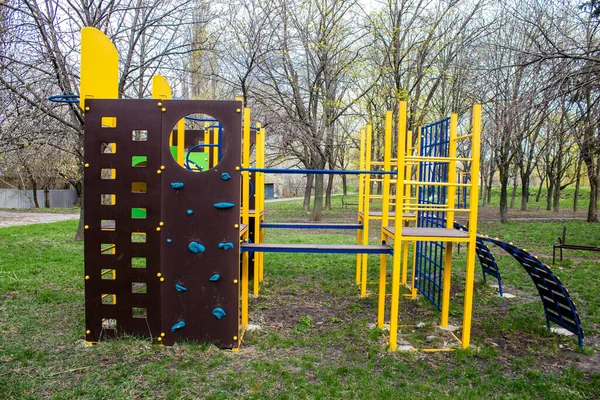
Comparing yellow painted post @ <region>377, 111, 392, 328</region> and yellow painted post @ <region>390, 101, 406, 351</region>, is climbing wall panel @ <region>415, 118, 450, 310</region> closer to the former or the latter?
yellow painted post @ <region>377, 111, 392, 328</region>

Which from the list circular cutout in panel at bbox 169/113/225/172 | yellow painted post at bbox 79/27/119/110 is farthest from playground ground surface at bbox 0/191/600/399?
yellow painted post at bbox 79/27/119/110

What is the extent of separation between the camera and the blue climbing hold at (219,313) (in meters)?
4.13

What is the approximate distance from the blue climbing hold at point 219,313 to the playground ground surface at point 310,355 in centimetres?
30

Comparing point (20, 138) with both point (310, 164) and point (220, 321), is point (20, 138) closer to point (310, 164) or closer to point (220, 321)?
point (220, 321)

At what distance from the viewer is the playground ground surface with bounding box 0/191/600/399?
11.0 ft

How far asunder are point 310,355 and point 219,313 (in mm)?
926

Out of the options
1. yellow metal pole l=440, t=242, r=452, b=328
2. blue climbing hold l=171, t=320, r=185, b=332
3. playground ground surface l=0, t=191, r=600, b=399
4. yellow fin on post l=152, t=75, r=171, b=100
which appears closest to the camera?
playground ground surface l=0, t=191, r=600, b=399

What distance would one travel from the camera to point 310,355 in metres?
4.05

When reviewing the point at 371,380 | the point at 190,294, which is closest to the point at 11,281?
the point at 190,294

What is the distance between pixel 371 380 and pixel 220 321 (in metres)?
1.49

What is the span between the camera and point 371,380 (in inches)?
139

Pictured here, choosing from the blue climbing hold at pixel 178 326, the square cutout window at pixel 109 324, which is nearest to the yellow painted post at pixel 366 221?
the blue climbing hold at pixel 178 326

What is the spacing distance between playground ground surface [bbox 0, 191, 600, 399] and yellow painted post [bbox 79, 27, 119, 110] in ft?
7.68

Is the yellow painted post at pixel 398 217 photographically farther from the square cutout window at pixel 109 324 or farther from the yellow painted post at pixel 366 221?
the square cutout window at pixel 109 324
